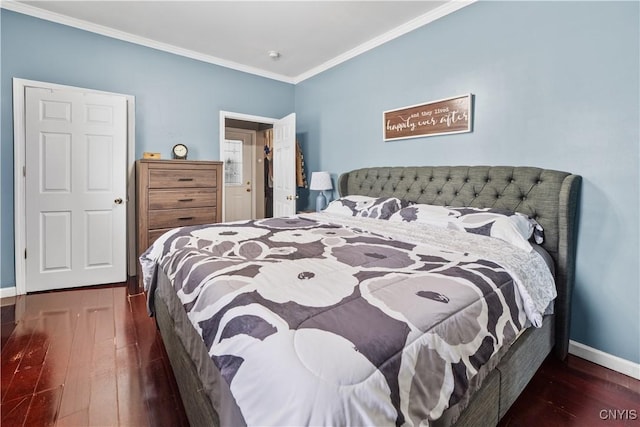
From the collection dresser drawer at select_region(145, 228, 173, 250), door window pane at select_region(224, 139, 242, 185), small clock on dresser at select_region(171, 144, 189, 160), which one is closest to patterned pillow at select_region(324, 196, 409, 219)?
dresser drawer at select_region(145, 228, 173, 250)

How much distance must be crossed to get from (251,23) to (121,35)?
144 cm

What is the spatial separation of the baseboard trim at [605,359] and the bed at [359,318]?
18 centimetres

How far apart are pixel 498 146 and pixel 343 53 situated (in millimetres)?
2166

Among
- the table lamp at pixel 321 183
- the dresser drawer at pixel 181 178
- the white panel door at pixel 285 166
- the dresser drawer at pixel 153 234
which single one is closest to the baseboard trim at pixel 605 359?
the table lamp at pixel 321 183

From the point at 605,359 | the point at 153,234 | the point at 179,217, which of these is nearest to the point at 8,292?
the point at 153,234

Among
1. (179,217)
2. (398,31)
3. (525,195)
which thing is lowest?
(179,217)

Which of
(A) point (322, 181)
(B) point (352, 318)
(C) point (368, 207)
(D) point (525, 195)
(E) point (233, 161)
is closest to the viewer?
(B) point (352, 318)

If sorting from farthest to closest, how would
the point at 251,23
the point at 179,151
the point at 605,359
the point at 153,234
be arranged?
the point at 179,151, the point at 153,234, the point at 251,23, the point at 605,359

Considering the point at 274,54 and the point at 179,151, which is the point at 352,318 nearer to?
the point at 179,151

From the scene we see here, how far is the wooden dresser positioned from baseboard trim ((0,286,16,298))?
1012 millimetres

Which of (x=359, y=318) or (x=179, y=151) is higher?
(x=179, y=151)

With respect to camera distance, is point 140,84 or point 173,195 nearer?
point 173,195

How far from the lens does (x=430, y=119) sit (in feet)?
8.98

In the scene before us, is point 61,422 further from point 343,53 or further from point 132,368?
point 343,53
